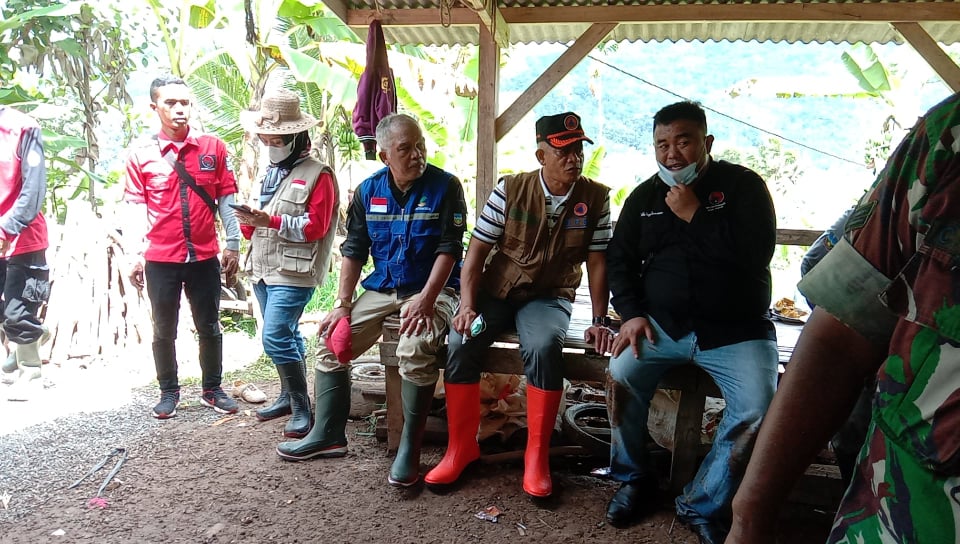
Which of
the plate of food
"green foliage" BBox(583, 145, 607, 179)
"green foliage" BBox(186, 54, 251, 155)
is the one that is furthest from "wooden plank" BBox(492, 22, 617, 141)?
"green foliage" BBox(186, 54, 251, 155)

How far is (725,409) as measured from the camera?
2.68m

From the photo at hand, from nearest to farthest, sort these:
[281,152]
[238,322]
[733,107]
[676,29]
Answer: [281,152] < [676,29] < [238,322] < [733,107]

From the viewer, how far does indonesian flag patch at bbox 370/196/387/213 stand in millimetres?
3410

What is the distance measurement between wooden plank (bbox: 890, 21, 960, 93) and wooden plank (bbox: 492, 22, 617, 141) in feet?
6.42

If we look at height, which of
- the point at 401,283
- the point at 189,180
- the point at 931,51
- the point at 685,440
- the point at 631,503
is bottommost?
the point at 631,503

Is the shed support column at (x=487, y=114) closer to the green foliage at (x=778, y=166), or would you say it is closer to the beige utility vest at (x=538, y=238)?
the beige utility vest at (x=538, y=238)

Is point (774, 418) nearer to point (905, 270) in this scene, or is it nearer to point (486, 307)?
point (905, 270)

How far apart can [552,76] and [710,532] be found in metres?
3.18

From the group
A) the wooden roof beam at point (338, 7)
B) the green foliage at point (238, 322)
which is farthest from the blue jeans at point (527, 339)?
the green foliage at point (238, 322)

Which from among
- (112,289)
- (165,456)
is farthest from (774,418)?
(112,289)

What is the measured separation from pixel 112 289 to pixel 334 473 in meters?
3.33

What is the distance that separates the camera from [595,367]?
3154 mm

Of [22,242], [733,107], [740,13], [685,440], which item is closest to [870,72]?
[740,13]

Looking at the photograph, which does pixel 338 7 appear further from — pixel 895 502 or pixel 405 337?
pixel 895 502
